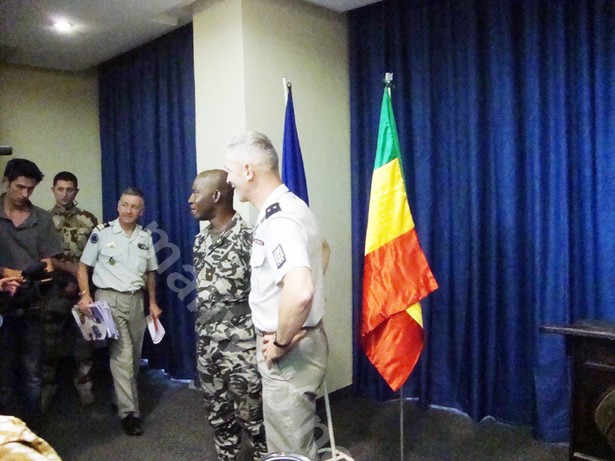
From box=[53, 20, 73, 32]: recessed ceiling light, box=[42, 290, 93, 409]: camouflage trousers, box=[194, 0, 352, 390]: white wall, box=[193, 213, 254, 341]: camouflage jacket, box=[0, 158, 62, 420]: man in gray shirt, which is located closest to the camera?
box=[193, 213, 254, 341]: camouflage jacket

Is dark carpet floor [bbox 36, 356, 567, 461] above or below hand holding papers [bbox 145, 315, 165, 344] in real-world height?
below

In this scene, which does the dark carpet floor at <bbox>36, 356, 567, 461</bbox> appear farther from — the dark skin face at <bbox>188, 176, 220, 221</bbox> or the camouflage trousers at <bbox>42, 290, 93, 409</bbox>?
the dark skin face at <bbox>188, 176, 220, 221</bbox>

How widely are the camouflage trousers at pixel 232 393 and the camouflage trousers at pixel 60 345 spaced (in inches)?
59.2

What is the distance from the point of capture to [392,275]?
2.26 m

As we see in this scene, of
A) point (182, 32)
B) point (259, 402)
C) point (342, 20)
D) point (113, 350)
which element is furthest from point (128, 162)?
point (259, 402)

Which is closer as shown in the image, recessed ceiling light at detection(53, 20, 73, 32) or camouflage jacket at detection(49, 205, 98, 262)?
recessed ceiling light at detection(53, 20, 73, 32)

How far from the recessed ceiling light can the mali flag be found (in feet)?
7.35

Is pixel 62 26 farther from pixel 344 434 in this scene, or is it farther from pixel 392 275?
pixel 344 434

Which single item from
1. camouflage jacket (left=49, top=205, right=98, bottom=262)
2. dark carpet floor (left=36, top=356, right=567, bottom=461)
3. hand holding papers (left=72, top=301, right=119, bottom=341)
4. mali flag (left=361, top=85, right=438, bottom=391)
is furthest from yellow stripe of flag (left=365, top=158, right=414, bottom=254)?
camouflage jacket (left=49, top=205, right=98, bottom=262)

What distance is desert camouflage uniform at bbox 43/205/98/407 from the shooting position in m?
3.33

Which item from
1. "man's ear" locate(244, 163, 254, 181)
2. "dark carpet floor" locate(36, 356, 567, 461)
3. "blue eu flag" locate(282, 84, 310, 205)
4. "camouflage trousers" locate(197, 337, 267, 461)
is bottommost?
"dark carpet floor" locate(36, 356, 567, 461)

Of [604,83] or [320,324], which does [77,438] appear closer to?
[320,324]

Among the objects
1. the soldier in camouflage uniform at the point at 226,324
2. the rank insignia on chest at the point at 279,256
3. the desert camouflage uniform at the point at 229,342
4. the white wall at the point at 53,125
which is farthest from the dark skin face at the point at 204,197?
the white wall at the point at 53,125

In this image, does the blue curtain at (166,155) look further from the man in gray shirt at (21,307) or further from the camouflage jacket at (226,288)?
the camouflage jacket at (226,288)
